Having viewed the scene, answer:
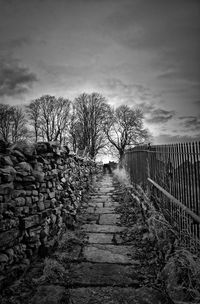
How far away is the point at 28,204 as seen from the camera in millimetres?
3039

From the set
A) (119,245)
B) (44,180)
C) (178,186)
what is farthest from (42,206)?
(178,186)

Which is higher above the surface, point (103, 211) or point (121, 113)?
point (121, 113)

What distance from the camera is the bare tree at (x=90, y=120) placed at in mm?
25453

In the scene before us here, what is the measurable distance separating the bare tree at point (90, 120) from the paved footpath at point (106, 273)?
21.2 metres

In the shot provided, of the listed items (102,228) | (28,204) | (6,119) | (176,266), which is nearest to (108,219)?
(102,228)

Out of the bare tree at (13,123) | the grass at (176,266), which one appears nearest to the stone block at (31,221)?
the grass at (176,266)

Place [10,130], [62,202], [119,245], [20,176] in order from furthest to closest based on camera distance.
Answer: [10,130]
[62,202]
[119,245]
[20,176]

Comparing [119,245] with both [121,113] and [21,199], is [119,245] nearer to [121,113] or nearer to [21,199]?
[21,199]

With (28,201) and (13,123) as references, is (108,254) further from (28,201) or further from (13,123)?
(13,123)

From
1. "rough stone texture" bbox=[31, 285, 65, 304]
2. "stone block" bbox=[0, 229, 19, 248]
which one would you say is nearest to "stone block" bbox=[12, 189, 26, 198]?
"stone block" bbox=[0, 229, 19, 248]

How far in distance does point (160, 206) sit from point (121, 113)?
82.7ft

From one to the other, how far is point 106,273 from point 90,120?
79.3ft

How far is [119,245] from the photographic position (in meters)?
3.62

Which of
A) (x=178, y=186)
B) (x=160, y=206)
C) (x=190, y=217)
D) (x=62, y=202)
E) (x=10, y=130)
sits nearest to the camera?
(x=190, y=217)
